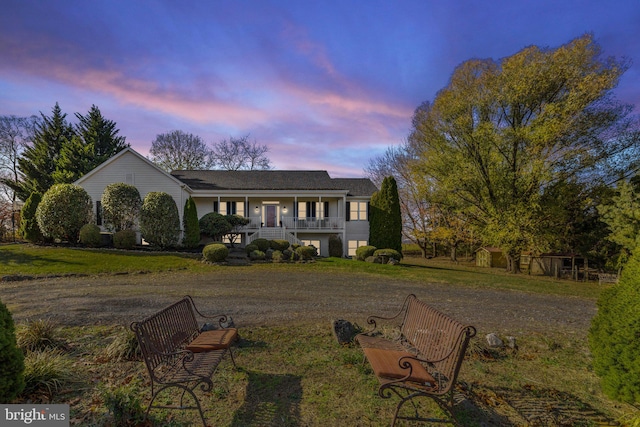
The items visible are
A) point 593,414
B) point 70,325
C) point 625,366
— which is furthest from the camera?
point 70,325

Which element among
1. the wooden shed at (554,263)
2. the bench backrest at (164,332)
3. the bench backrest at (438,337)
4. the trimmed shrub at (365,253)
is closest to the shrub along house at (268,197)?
the trimmed shrub at (365,253)

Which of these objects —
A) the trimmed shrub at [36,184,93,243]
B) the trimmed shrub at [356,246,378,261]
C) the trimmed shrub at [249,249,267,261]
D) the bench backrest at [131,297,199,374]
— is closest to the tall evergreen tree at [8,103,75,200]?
the trimmed shrub at [36,184,93,243]

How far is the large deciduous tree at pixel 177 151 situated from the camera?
3862 centimetres

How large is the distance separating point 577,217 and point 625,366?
20989 mm

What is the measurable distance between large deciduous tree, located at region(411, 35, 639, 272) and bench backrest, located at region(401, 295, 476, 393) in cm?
1549

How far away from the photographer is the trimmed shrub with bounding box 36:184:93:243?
16359 mm

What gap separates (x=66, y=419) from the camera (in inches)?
116

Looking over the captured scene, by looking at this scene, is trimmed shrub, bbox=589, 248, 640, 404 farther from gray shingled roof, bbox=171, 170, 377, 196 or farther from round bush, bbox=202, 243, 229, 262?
gray shingled roof, bbox=171, 170, 377, 196

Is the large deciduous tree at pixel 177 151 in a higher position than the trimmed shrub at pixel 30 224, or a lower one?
higher

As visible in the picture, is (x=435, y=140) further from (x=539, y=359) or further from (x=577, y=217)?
(x=539, y=359)

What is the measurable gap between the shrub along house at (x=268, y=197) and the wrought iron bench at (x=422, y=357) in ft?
55.9

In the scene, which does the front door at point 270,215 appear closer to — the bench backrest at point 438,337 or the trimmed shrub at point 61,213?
the trimmed shrub at point 61,213

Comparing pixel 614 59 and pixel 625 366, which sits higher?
pixel 614 59

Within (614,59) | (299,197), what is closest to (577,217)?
(614,59)
